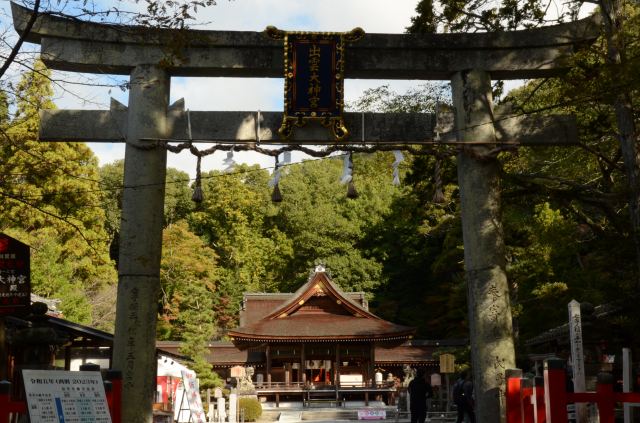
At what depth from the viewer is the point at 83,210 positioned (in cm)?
3133

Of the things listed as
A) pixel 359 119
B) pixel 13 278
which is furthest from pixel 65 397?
pixel 359 119

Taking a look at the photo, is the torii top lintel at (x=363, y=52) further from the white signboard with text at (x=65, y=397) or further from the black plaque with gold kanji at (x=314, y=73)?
the white signboard with text at (x=65, y=397)

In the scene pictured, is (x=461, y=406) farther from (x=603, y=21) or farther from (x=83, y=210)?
(x=83, y=210)

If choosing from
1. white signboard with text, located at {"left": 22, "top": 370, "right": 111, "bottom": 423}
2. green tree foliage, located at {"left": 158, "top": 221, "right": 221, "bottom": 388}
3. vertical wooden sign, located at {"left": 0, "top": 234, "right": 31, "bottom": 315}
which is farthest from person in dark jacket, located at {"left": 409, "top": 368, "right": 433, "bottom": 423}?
green tree foliage, located at {"left": 158, "top": 221, "right": 221, "bottom": 388}

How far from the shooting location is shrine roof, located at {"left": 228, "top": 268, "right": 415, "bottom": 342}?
109 feet

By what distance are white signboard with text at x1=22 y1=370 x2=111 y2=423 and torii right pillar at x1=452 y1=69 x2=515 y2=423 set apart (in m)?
5.32

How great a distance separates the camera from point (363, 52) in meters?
10.6

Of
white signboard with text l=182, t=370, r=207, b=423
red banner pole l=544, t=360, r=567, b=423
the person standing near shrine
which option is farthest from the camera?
white signboard with text l=182, t=370, r=207, b=423

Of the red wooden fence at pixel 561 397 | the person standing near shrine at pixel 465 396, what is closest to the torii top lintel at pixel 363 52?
the red wooden fence at pixel 561 397

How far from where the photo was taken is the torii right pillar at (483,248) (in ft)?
32.2

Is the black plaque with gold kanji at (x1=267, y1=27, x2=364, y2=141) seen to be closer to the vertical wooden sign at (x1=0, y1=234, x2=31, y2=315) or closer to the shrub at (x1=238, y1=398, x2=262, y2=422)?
the vertical wooden sign at (x1=0, y1=234, x2=31, y2=315)

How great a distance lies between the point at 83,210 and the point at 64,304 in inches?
188

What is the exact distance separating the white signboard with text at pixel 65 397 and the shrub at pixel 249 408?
853 inches

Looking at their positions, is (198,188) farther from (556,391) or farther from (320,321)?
(320,321)
